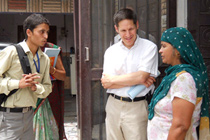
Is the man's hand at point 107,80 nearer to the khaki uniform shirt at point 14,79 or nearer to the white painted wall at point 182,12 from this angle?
the khaki uniform shirt at point 14,79

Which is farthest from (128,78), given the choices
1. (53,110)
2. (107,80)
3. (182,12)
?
(53,110)

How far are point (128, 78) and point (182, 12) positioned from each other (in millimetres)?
1503

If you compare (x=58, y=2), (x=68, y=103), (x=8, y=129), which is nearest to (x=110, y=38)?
(x=8, y=129)

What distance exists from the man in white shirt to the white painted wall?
43.2 inches

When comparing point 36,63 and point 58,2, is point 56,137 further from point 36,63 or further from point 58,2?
point 58,2

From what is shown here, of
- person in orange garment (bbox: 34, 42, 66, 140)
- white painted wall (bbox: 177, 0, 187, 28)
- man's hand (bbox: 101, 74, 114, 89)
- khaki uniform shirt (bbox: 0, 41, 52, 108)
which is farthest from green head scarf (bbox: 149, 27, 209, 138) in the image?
person in orange garment (bbox: 34, 42, 66, 140)

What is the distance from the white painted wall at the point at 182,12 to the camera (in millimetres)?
3652

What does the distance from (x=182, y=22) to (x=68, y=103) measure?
659cm

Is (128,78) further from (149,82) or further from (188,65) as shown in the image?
(188,65)

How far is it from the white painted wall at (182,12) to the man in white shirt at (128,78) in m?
1.10

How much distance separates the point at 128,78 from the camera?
2660 millimetres

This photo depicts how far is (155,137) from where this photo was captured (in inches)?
88.3

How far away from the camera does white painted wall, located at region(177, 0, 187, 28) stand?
144 inches

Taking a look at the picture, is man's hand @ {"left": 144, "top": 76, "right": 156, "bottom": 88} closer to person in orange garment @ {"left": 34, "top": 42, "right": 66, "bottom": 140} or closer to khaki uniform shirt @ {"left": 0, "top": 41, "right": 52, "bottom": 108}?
khaki uniform shirt @ {"left": 0, "top": 41, "right": 52, "bottom": 108}
